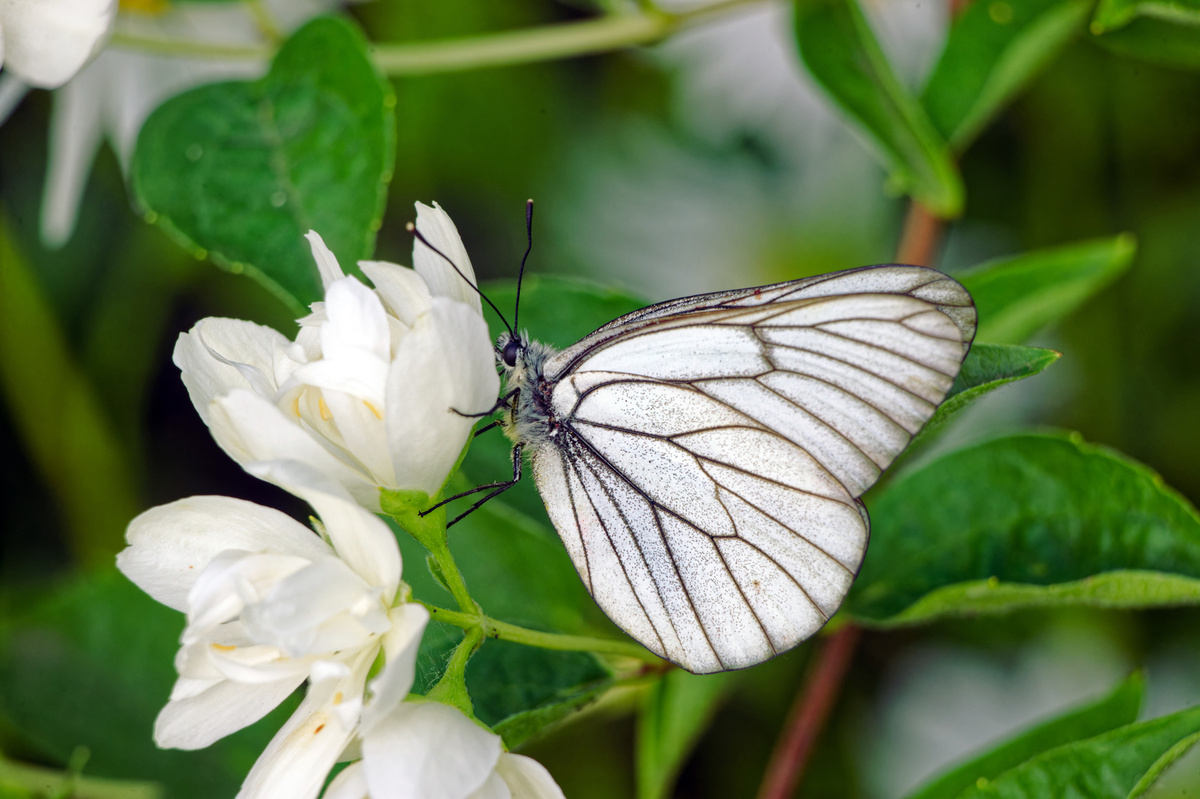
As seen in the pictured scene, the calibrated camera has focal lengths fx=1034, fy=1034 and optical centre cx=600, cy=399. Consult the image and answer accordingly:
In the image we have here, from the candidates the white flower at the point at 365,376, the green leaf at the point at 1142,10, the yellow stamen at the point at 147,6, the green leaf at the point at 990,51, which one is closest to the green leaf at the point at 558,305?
the white flower at the point at 365,376

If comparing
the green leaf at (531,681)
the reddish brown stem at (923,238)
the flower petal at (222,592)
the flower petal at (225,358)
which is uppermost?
the flower petal at (225,358)

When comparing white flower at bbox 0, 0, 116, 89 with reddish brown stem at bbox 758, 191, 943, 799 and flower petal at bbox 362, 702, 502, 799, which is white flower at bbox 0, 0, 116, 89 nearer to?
flower petal at bbox 362, 702, 502, 799

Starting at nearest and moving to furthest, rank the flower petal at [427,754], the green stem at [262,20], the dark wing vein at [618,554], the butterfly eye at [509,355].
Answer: the flower petal at [427,754] < the dark wing vein at [618,554] < the butterfly eye at [509,355] < the green stem at [262,20]

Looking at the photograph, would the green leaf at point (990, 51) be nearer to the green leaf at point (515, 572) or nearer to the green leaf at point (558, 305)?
the green leaf at point (558, 305)

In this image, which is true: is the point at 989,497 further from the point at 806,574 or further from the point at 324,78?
the point at 324,78

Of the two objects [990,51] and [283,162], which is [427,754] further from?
[990,51]

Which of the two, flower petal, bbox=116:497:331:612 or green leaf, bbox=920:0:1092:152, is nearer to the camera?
flower petal, bbox=116:497:331:612

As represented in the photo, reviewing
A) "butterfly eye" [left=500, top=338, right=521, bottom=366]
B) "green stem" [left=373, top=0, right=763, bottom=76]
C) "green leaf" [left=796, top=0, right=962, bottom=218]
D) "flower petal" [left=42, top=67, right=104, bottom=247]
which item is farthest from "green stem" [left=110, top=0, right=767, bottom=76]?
"butterfly eye" [left=500, top=338, right=521, bottom=366]
